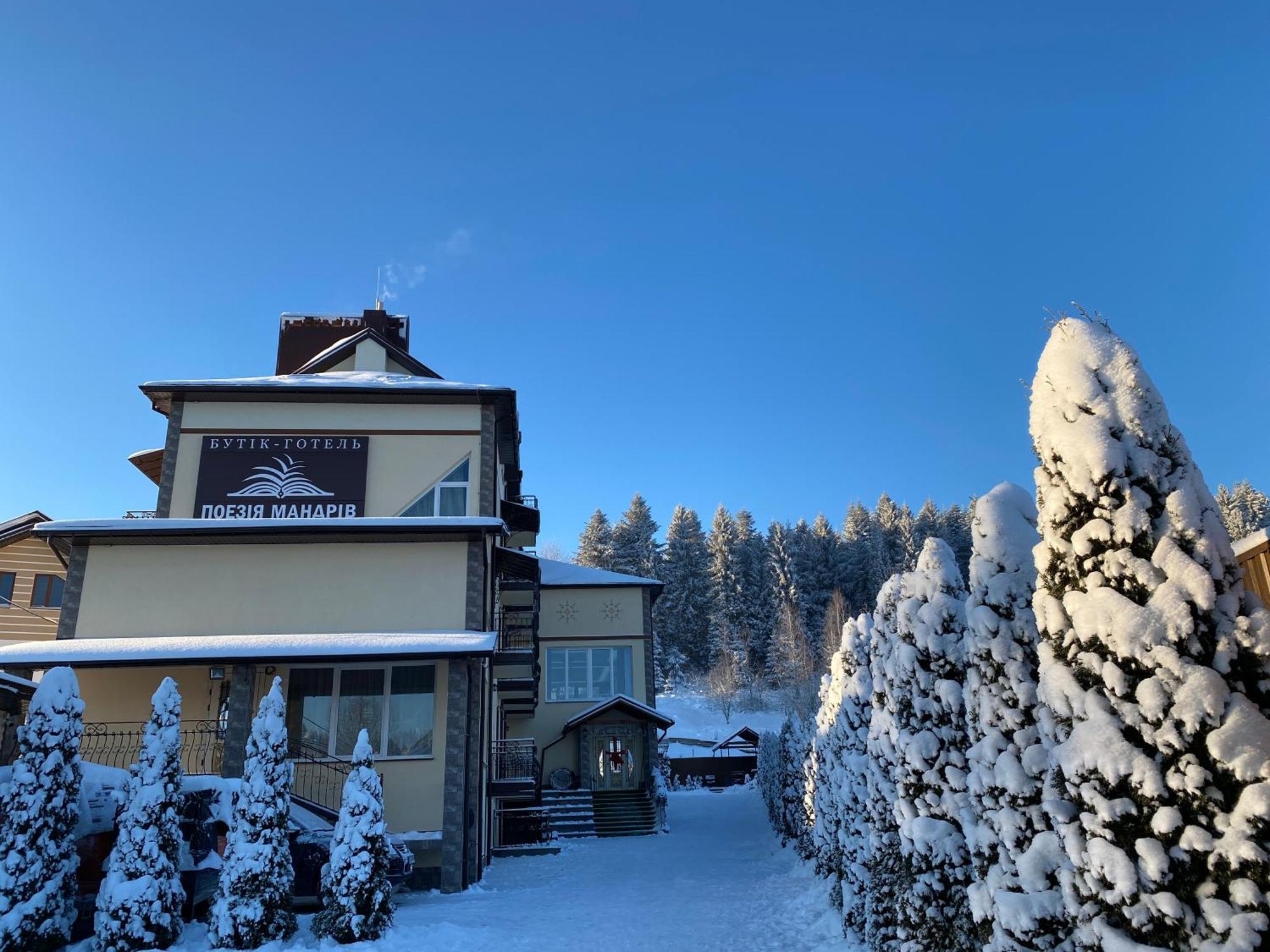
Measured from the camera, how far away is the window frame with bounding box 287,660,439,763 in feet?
47.6

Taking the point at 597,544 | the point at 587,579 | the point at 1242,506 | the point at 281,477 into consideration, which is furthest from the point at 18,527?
the point at 1242,506

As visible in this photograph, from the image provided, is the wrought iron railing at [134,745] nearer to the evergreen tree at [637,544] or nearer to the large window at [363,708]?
the large window at [363,708]

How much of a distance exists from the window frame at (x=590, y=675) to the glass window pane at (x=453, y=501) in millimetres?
10396

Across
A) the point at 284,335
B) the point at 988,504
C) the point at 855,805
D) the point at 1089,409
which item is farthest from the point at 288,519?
the point at 1089,409

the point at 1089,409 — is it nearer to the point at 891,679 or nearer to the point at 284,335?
the point at 891,679

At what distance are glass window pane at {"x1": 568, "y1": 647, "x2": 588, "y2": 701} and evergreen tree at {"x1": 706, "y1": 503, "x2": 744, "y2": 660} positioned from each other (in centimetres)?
3338

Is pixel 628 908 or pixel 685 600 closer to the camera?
pixel 628 908

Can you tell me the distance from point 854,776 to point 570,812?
14802mm

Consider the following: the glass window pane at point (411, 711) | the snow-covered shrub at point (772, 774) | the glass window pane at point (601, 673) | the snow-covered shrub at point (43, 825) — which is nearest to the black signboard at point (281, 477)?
the glass window pane at point (411, 711)

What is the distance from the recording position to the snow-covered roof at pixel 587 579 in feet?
87.5

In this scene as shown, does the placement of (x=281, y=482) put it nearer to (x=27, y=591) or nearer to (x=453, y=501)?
(x=453, y=501)

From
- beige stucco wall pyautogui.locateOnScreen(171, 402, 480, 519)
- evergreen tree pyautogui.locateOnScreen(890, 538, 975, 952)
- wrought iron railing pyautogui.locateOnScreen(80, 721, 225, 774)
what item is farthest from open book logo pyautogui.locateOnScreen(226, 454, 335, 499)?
evergreen tree pyautogui.locateOnScreen(890, 538, 975, 952)

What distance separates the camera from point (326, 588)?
50.7ft

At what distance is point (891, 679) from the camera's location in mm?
7867
